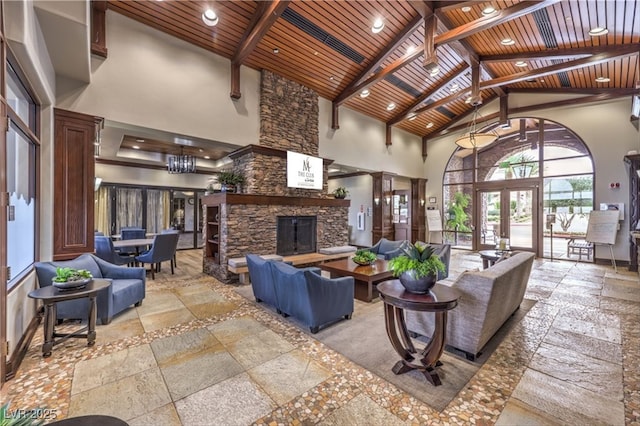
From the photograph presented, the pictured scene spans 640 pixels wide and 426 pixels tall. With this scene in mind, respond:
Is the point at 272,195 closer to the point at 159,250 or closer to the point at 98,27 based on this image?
the point at 159,250

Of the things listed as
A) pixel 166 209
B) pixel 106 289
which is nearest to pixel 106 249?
pixel 106 289

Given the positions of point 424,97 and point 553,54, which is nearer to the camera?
point 553,54

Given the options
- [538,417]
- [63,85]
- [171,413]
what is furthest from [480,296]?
[63,85]

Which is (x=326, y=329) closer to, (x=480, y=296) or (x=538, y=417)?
(x=480, y=296)

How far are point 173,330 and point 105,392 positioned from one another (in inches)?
46.3

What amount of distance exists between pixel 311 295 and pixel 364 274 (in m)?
1.42

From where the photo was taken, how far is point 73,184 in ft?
13.5

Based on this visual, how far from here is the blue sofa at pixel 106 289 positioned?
130 inches

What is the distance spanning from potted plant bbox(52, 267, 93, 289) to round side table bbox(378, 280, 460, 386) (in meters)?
3.17

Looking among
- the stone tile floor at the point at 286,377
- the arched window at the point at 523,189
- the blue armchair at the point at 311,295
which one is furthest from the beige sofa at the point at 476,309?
the arched window at the point at 523,189

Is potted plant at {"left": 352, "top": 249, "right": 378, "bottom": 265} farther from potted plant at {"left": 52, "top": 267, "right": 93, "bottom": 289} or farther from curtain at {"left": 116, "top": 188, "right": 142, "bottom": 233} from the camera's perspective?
curtain at {"left": 116, "top": 188, "right": 142, "bottom": 233}

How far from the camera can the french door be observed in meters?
8.85

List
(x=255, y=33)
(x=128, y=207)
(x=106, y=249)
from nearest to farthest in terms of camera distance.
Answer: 1. (x=255, y=33)
2. (x=106, y=249)
3. (x=128, y=207)

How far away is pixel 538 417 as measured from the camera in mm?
1934
